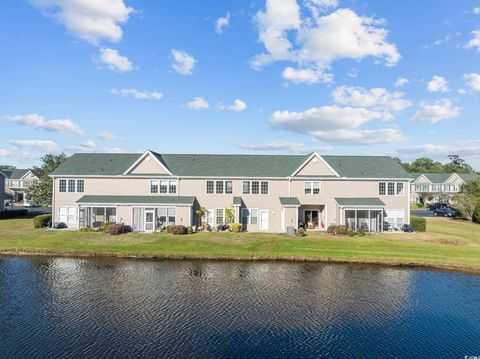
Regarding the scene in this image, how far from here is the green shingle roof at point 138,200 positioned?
1641 inches

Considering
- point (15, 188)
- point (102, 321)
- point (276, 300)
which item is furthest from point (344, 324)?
point (15, 188)

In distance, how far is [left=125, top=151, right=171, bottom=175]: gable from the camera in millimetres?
43969

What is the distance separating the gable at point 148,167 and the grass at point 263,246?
28.4 feet

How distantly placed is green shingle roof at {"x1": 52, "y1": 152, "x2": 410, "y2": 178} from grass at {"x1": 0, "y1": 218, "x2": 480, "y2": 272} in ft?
28.3

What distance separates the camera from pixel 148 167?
145 feet

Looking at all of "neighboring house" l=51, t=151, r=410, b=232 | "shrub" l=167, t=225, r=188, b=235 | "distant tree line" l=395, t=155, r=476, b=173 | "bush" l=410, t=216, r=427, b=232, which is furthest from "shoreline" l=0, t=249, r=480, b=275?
"distant tree line" l=395, t=155, r=476, b=173

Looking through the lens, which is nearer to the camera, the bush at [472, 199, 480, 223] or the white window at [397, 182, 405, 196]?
the white window at [397, 182, 405, 196]

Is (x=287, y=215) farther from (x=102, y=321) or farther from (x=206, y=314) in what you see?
(x=102, y=321)

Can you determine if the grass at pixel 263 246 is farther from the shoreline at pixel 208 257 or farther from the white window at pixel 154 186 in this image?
the white window at pixel 154 186

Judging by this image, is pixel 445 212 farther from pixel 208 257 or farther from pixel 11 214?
pixel 11 214

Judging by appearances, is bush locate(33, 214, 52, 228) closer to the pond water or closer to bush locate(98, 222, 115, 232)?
bush locate(98, 222, 115, 232)

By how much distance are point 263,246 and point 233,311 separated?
15166 millimetres

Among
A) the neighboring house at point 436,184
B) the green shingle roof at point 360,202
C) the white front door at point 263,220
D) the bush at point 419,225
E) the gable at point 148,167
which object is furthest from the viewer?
the neighboring house at point 436,184

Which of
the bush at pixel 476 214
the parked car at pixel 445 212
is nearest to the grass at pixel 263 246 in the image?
the bush at pixel 476 214
